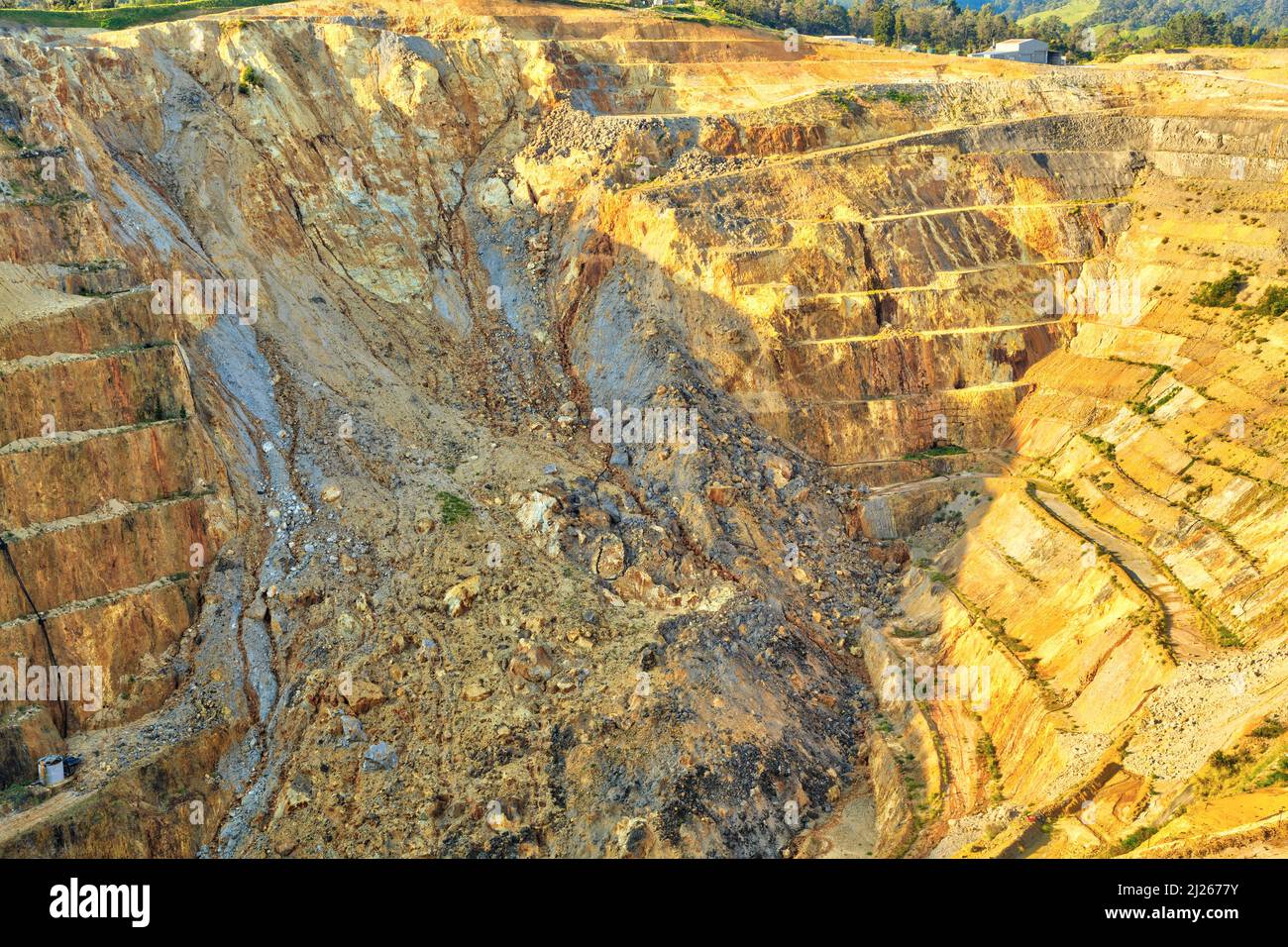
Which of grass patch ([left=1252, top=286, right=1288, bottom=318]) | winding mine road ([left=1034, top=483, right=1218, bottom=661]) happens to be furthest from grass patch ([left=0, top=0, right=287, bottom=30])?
grass patch ([left=1252, top=286, right=1288, bottom=318])

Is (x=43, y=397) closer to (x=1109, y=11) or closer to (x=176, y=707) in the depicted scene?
(x=176, y=707)

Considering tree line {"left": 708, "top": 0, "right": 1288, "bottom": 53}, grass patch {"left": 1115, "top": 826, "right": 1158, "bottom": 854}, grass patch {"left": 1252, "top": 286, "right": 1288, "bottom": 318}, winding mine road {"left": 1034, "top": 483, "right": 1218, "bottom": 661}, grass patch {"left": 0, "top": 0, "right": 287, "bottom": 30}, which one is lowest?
grass patch {"left": 1115, "top": 826, "right": 1158, "bottom": 854}

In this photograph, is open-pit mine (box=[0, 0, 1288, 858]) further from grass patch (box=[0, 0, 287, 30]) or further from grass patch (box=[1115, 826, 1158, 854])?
grass patch (box=[0, 0, 287, 30])

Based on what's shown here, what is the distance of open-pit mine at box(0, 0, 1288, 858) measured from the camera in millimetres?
31922

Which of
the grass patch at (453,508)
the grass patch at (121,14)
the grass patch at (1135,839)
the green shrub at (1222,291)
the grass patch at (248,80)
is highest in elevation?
the grass patch at (121,14)

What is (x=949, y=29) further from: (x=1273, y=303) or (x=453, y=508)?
(x=453, y=508)

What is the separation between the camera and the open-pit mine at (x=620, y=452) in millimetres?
31922

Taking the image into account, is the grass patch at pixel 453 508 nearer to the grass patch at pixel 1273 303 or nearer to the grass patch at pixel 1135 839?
the grass patch at pixel 1135 839

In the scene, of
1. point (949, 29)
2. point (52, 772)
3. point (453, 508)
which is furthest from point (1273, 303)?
point (949, 29)

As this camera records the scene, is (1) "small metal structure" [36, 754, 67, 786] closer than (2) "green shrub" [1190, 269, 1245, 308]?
Yes

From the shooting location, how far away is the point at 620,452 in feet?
144

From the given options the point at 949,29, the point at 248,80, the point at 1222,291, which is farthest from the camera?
the point at 949,29

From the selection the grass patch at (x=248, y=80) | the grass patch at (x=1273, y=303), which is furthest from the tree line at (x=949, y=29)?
the grass patch at (x=1273, y=303)

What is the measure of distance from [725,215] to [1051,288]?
47.1ft
